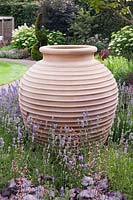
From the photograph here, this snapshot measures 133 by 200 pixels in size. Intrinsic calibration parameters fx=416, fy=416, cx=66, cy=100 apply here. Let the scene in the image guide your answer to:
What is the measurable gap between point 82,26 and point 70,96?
33.2 feet

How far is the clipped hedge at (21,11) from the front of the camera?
51.4 feet

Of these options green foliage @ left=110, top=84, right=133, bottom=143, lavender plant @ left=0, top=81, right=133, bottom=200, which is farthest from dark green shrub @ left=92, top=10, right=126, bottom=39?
lavender plant @ left=0, top=81, right=133, bottom=200

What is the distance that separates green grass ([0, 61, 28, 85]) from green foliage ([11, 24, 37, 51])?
191cm

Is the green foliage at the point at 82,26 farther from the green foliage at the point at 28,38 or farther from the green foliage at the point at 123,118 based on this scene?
the green foliage at the point at 123,118

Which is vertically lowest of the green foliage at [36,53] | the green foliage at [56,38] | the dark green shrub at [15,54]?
→ the dark green shrub at [15,54]

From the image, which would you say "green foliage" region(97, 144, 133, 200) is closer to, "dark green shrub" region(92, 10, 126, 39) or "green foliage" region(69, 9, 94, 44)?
"green foliage" region(69, 9, 94, 44)

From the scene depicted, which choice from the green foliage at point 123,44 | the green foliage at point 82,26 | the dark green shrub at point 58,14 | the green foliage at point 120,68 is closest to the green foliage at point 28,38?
the dark green shrub at point 58,14

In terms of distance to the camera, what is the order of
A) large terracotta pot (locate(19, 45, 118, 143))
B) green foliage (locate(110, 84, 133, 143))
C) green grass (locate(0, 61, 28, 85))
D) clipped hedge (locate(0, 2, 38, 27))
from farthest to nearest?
1. clipped hedge (locate(0, 2, 38, 27))
2. green grass (locate(0, 61, 28, 85))
3. green foliage (locate(110, 84, 133, 143))
4. large terracotta pot (locate(19, 45, 118, 143))

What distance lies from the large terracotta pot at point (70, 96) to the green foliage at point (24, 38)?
9.60m

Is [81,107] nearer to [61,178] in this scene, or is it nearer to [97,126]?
[97,126]

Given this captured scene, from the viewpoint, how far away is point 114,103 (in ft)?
13.4

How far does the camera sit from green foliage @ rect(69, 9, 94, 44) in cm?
1359

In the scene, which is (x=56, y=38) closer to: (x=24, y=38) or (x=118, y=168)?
(x=24, y=38)

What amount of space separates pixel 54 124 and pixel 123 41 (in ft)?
24.9
